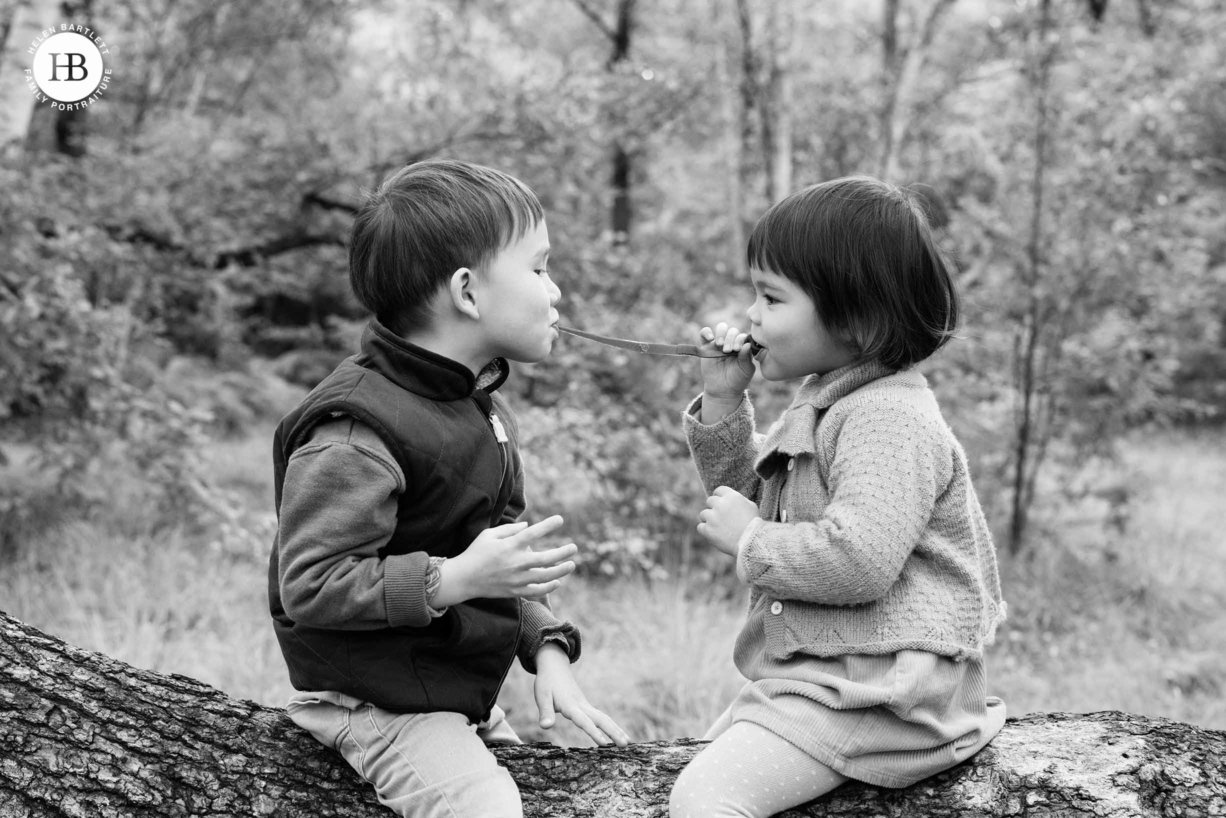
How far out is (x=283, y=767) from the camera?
1828 mm

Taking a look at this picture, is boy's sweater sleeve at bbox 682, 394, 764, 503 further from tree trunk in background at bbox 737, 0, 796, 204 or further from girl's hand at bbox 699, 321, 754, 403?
tree trunk in background at bbox 737, 0, 796, 204

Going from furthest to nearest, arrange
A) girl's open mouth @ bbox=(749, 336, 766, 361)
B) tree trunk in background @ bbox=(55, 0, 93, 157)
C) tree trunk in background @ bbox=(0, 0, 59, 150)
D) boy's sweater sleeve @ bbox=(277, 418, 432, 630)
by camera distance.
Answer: tree trunk in background @ bbox=(55, 0, 93, 157), tree trunk in background @ bbox=(0, 0, 59, 150), girl's open mouth @ bbox=(749, 336, 766, 361), boy's sweater sleeve @ bbox=(277, 418, 432, 630)

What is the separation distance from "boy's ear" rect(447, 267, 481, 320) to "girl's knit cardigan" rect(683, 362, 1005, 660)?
1.90 feet

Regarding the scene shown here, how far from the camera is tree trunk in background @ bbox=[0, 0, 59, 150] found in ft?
14.6

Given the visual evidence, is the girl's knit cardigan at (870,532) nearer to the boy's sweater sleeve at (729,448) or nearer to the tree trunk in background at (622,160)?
the boy's sweater sleeve at (729,448)

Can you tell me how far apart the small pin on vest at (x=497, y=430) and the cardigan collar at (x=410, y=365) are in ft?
0.42

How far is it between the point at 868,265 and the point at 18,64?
4.02 metres

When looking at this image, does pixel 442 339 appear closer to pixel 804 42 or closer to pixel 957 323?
pixel 957 323

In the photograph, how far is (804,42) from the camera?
8219mm

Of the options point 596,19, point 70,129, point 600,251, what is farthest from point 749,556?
point 596,19

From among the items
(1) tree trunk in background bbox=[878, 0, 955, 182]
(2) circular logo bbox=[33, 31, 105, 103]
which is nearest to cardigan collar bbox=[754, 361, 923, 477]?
(2) circular logo bbox=[33, 31, 105, 103]

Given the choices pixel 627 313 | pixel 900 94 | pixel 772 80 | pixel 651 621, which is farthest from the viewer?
pixel 772 80

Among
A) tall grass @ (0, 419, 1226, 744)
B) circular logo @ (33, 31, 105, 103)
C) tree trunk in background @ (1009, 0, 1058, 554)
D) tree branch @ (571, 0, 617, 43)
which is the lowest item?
tall grass @ (0, 419, 1226, 744)

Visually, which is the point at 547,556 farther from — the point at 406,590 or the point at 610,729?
the point at 610,729
